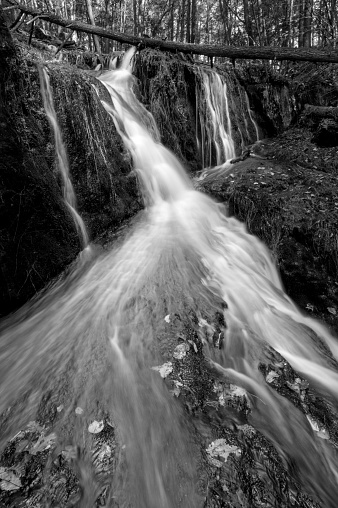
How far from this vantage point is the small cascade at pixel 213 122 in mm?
8188

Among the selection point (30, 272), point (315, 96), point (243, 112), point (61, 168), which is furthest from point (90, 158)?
point (315, 96)

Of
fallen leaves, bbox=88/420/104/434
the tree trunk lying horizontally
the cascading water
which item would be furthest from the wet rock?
fallen leaves, bbox=88/420/104/434

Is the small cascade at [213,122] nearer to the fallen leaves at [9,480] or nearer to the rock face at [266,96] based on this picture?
the rock face at [266,96]

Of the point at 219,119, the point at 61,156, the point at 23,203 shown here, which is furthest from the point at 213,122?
the point at 23,203

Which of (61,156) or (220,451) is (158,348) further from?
(61,156)

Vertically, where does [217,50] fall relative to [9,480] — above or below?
above

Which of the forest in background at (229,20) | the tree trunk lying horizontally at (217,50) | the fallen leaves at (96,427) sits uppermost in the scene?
the forest in background at (229,20)

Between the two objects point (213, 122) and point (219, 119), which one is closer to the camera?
point (213, 122)

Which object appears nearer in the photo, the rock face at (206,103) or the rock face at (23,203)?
the rock face at (23,203)

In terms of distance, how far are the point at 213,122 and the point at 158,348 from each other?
24.6ft

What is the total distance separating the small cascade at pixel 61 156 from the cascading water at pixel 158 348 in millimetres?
A: 658

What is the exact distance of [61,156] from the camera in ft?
15.0

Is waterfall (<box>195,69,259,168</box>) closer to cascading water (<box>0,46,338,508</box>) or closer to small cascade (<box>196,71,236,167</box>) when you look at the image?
small cascade (<box>196,71,236,167</box>)

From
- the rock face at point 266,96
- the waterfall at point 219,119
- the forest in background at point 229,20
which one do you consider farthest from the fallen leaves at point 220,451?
the rock face at point 266,96
